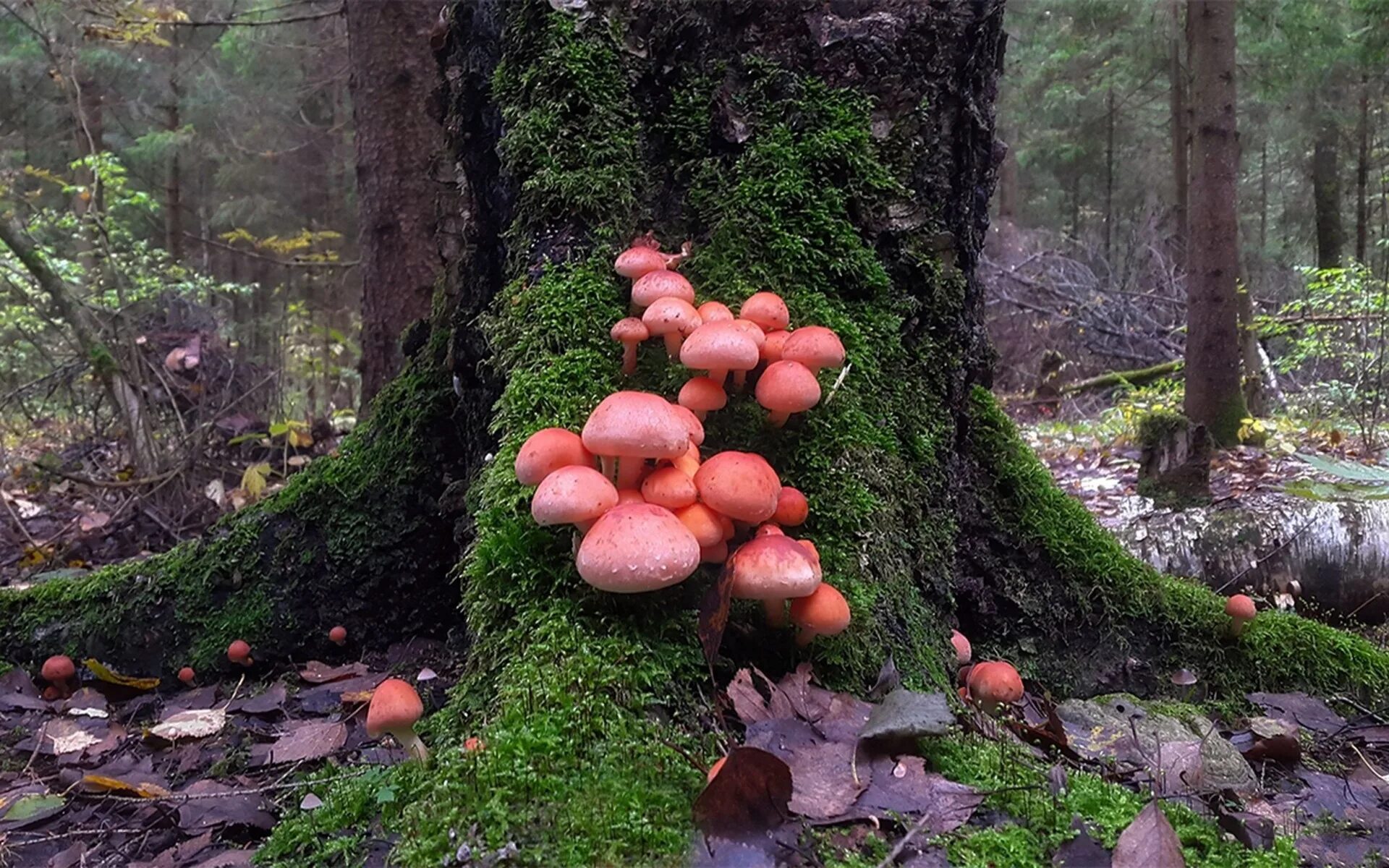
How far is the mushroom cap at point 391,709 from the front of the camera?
2188 mm

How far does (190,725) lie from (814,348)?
8.75 ft

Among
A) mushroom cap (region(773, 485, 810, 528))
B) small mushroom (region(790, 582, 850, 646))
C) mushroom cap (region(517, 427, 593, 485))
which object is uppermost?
mushroom cap (region(517, 427, 593, 485))

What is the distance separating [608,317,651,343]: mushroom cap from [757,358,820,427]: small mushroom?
39 centimetres

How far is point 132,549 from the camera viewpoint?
587 centimetres

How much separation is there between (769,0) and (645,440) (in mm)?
1784

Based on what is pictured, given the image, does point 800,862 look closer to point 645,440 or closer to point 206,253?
point 645,440

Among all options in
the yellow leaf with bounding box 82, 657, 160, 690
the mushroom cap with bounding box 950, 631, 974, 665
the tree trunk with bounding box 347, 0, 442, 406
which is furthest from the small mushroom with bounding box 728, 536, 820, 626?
the tree trunk with bounding box 347, 0, 442, 406

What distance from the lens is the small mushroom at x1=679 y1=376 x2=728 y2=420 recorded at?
7.66 ft

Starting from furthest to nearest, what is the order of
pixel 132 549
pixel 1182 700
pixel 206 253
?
pixel 206 253, pixel 132 549, pixel 1182 700

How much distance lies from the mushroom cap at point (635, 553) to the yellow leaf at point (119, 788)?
1.71 m

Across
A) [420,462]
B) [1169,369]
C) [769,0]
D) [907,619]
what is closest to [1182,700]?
[907,619]

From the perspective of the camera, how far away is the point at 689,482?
202 centimetres

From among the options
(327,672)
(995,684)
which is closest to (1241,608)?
(995,684)

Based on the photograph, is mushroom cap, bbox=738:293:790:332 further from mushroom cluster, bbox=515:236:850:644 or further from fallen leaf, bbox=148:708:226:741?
fallen leaf, bbox=148:708:226:741
